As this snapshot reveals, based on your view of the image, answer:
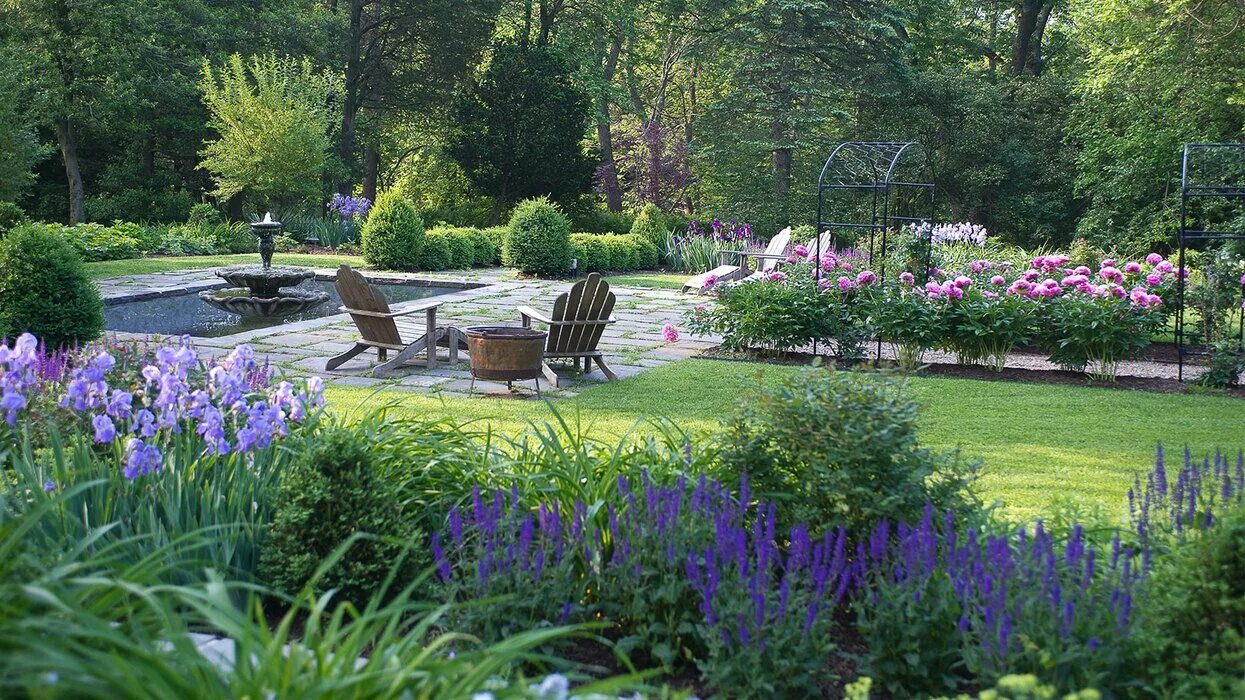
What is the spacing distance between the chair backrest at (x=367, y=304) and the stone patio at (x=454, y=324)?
0.88 feet

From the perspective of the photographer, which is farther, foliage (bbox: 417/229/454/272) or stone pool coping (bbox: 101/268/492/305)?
foliage (bbox: 417/229/454/272)

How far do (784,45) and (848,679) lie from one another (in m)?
22.8

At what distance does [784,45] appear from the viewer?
79.0 ft

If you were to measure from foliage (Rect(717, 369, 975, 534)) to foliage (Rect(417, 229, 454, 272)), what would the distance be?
1368 cm

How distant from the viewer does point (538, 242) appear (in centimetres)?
1617

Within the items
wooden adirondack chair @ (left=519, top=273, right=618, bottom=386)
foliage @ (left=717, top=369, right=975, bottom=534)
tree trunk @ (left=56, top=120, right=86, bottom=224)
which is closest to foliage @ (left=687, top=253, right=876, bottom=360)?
wooden adirondack chair @ (left=519, top=273, right=618, bottom=386)

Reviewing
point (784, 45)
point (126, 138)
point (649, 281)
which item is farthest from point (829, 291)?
point (126, 138)

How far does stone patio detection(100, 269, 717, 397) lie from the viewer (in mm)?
7770

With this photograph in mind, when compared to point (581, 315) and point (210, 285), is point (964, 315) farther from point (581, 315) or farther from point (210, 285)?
point (210, 285)

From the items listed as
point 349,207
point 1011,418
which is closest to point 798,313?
point 1011,418

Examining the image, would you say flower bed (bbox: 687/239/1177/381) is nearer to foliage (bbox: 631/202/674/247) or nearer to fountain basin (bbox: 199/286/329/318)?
fountain basin (bbox: 199/286/329/318)

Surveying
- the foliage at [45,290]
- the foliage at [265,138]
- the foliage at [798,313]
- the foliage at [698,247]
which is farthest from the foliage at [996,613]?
the foliage at [265,138]

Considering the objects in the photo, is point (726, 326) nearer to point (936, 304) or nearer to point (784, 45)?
point (936, 304)

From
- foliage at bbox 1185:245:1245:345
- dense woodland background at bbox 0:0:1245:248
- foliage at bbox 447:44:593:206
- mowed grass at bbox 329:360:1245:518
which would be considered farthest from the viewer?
foliage at bbox 447:44:593:206
